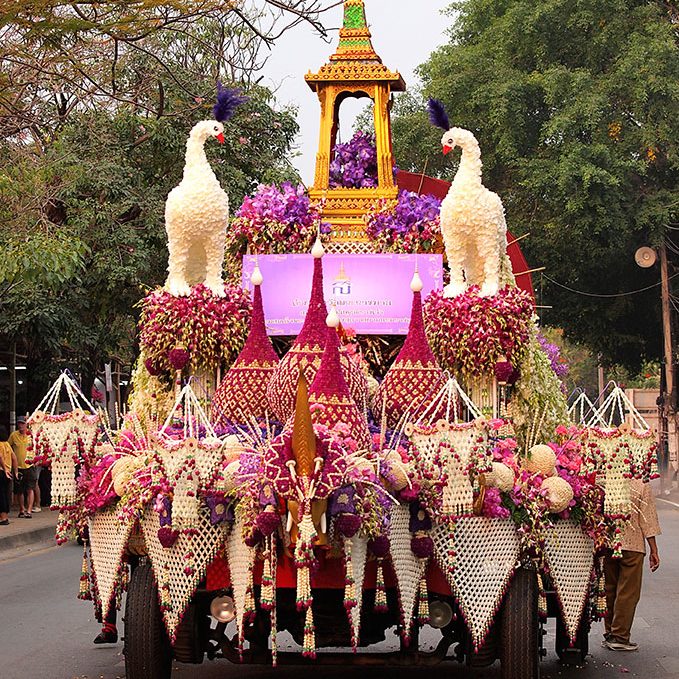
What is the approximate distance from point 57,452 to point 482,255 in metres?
2.98

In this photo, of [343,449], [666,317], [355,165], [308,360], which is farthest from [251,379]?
[666,317]

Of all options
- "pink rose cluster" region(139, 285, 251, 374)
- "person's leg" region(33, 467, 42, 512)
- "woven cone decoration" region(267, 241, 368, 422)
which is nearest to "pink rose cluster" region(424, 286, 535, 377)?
"woven cone decoration" region(267, 241, 368, 422)

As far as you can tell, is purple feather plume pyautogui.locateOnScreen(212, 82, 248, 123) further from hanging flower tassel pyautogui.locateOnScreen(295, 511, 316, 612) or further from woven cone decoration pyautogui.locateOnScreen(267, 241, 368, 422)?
hanging flower tassel pyautogui.locateOnScreen(295, 511, 316, 612)

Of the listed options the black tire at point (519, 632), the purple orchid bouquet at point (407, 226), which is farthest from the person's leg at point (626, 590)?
the black tire at point (519, 632)

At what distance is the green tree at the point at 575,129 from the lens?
29469 mm

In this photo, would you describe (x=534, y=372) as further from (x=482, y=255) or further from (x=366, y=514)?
(x=366, y=514)

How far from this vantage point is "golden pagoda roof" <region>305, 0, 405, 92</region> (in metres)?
10.5

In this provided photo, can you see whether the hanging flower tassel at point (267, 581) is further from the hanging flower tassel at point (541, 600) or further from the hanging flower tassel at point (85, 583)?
the hanging flower tassel at point (85, 583)

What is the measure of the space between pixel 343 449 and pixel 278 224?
3.48 meters

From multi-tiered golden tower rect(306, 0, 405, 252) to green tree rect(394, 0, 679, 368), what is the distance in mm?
18767

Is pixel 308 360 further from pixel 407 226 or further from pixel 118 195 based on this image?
pixel 118 195

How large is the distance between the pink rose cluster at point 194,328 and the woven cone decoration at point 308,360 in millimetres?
1162

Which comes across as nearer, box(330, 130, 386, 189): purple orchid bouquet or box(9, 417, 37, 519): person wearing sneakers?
box(330, 130, 386, 189): purple orchid bouquet

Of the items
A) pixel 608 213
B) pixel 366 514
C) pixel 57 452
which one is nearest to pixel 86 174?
pixel 608 213
